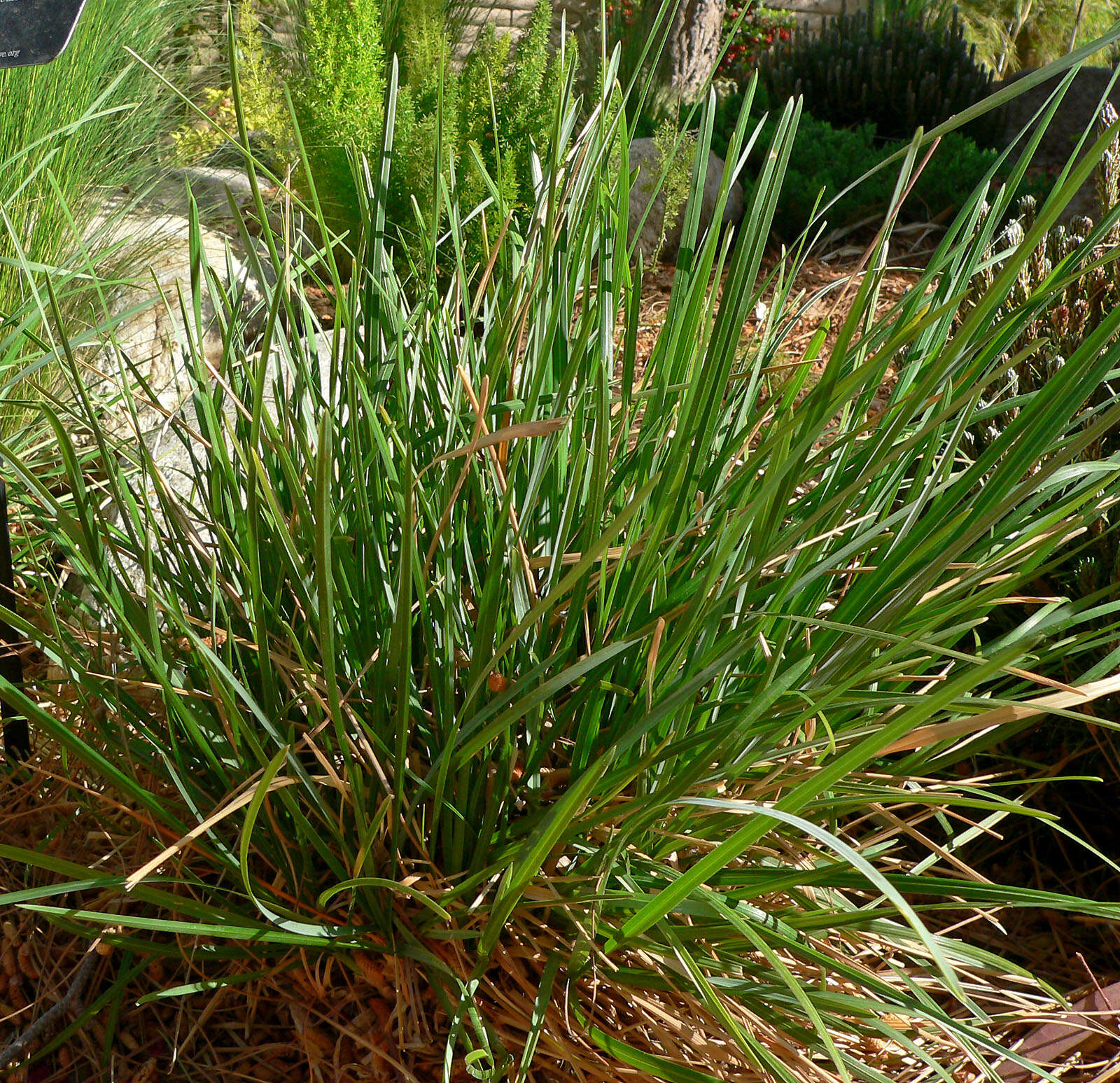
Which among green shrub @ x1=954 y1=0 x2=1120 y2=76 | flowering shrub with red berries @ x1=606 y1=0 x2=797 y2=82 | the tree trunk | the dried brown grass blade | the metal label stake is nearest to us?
the dried brown grass blade

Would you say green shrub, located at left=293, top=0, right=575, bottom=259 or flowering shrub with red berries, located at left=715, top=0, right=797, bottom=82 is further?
flowering shrub with red berries, located at left=715, top=0, right=797, bottom=82

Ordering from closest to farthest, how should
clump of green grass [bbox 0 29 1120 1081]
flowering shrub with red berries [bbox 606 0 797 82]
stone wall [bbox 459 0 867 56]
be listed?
clump of green grass [bbox 0 29 1120 1081] < flowering shrub with red berries [bbox 606 0 797 82] < stone wall [bbox 459 0 867 56]

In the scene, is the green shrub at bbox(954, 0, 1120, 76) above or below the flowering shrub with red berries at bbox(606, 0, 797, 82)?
above

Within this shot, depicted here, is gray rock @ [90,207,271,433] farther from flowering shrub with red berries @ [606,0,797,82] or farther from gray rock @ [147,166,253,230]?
flowering shrub with red berries @ [606,0,797,82]

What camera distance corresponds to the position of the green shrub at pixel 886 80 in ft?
13.7

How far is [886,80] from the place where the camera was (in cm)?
422

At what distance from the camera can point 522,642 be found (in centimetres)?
89

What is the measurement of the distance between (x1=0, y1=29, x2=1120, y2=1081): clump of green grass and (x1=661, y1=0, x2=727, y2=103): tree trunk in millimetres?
4625

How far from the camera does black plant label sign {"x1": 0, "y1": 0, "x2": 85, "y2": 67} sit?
44.9 inches

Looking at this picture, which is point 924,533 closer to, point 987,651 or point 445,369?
point 987,651

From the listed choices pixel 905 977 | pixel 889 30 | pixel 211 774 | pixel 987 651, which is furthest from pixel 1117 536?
pixel 889 30

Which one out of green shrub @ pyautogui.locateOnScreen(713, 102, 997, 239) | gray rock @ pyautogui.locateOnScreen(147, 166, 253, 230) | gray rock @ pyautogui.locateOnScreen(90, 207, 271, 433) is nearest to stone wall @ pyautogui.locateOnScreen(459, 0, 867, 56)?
gray rock @ pyautogui.locateOnScreen(147, 166, 253, 230)

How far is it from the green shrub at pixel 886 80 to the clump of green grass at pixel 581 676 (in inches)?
140

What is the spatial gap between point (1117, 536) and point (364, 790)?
1008mm
